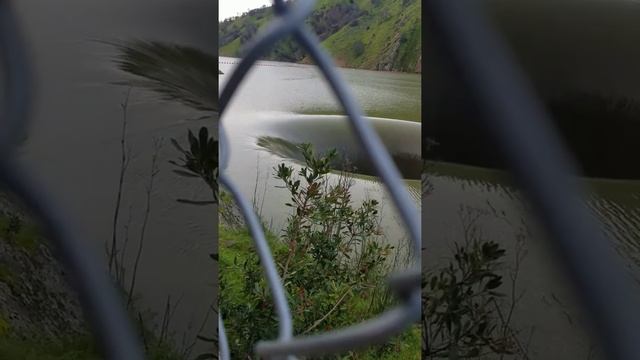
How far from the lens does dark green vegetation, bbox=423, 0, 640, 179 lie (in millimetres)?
505

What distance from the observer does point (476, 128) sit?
0.53 meters

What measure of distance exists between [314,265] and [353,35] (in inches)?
19.5

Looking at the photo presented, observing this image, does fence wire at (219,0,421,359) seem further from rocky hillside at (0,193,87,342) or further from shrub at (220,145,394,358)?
rocky hillside at (0,193,87,342)

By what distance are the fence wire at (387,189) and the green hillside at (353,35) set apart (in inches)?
2.0

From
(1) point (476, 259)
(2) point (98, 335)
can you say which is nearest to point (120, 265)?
(2) point (98, 335)

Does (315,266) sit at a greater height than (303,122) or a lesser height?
lesser

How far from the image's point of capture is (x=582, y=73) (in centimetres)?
53

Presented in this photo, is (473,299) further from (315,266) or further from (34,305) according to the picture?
(315,266)

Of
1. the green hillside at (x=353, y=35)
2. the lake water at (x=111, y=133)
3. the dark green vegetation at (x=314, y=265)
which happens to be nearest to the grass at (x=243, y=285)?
the dark green vegetation at (x=314, y=265)

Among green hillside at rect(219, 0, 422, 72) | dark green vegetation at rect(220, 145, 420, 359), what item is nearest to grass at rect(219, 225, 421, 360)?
dark green vegetation at rect(220, 145, 420, 359)

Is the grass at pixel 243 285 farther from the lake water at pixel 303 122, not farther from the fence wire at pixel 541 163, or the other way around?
the fence wire at pixel 541 163

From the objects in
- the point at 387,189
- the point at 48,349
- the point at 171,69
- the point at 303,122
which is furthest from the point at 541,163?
the point at 303,122

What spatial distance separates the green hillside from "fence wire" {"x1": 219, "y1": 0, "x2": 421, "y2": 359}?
0.17 ft

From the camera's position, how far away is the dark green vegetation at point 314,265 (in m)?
1.45
